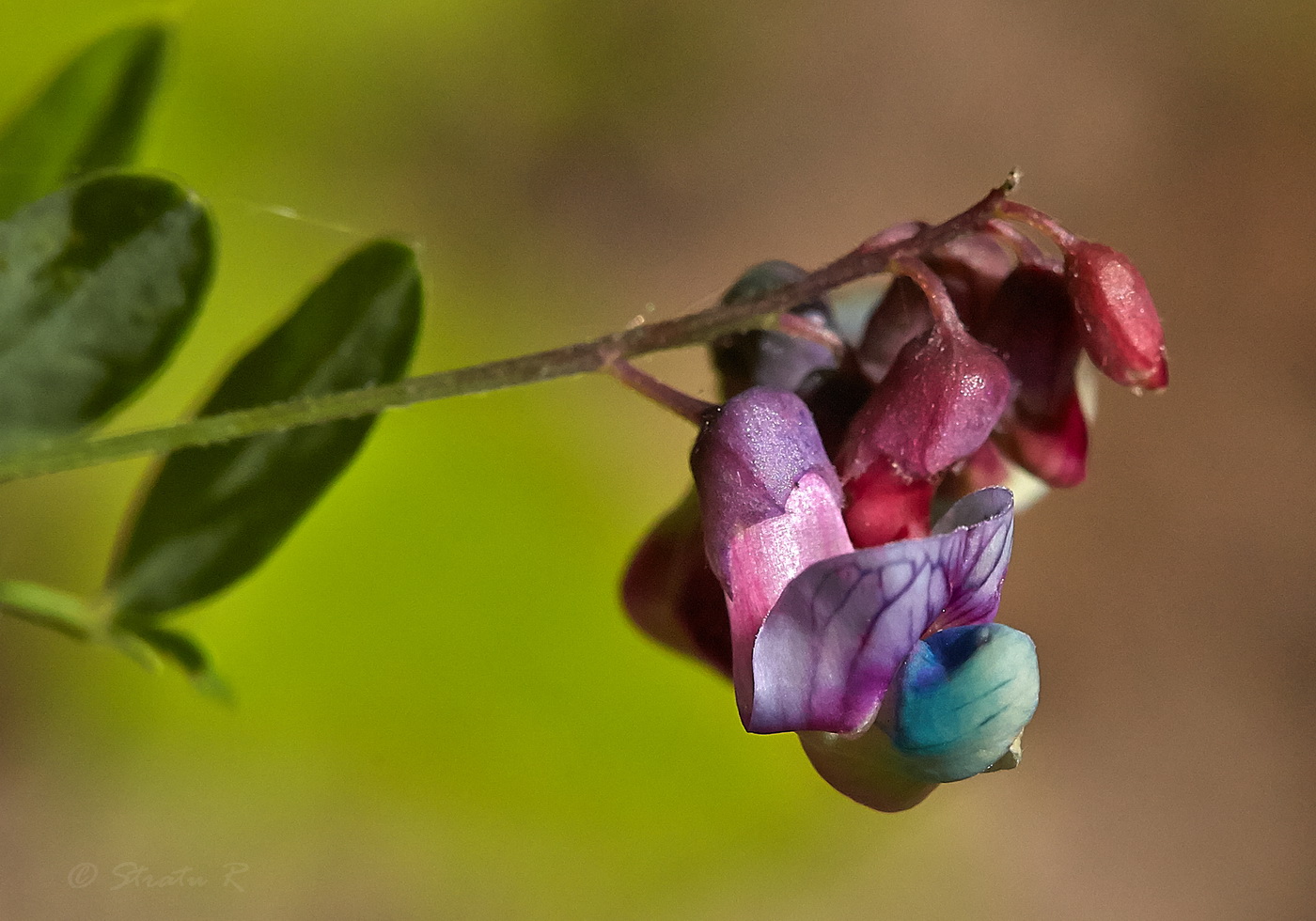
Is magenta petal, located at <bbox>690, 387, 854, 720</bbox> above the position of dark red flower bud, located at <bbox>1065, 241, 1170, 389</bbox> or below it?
below

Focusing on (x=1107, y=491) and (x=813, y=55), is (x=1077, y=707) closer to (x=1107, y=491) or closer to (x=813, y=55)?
(x=1107, y=491)

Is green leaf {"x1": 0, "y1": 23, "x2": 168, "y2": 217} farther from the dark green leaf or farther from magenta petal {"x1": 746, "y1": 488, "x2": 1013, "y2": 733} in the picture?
magenta petal {"x1": 746, "y1": 488, "x2": 1013, "y2": 733}

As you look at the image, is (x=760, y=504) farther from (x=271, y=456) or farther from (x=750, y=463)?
(x=271, y=456)

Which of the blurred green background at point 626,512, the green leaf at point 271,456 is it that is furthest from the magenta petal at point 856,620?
the blurred green background at point 626,512

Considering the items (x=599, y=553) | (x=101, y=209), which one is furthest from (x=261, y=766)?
(x=101, y=209)

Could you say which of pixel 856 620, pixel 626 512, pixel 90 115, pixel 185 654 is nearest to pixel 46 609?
pixel 185 654

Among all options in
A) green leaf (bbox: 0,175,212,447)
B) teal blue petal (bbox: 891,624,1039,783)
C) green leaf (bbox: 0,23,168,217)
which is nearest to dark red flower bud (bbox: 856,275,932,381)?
teal blue petal (bbox: 891,624,1039,783)
